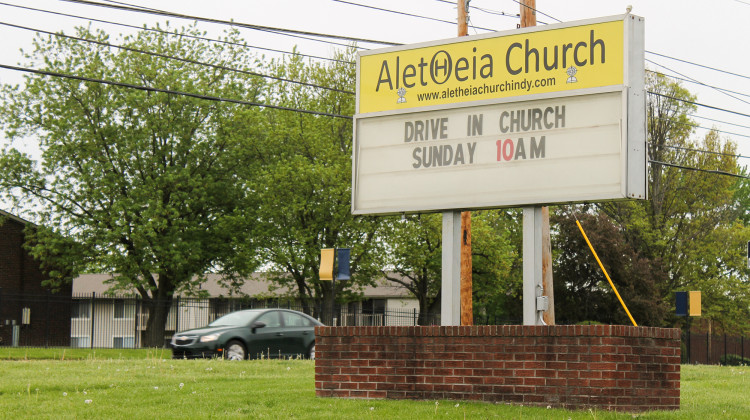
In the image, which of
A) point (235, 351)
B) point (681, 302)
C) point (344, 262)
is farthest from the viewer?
point (681, 302)

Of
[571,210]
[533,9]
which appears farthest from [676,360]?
[571,210]

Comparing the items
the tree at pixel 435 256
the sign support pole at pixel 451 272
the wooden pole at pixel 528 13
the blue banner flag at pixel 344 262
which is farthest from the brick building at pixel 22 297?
the sign support pole at pixel 451 272

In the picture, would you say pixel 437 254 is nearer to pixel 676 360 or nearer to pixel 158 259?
pixel 158 259

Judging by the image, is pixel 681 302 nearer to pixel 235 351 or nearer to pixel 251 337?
pixel 251 337

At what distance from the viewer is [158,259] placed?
36781 millimetres

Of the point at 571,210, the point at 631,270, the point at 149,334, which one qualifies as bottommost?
the point at 149,334

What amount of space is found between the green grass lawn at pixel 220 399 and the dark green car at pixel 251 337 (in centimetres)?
380

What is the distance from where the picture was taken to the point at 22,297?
3775cm

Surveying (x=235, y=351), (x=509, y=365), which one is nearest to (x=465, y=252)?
(x=509, y=365)

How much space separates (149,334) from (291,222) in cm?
724

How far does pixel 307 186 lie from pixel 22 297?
41.5ft

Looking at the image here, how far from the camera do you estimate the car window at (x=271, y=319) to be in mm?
20812

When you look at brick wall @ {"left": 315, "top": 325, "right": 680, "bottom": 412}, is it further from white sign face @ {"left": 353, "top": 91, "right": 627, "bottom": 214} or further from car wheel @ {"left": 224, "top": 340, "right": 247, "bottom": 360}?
car wheel @ {"left": 224, "top": 340, "right": 247, "bottom": 360}

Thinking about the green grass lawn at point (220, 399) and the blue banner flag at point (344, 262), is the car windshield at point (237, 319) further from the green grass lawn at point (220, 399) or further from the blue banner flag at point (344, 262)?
the blue banner flag at point (344, 262)
